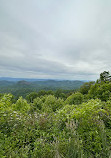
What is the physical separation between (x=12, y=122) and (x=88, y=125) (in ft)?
7.81

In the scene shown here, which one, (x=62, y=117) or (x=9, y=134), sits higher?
(x=62, y=117)

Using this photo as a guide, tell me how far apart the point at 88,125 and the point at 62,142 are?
3.24ft

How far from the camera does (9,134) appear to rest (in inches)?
102

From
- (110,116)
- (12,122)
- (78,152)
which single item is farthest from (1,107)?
(110,116)

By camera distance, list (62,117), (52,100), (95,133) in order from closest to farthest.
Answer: (95,133)
(62,117)
(52,100)

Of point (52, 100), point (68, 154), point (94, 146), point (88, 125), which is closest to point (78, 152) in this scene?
point (68, 154)

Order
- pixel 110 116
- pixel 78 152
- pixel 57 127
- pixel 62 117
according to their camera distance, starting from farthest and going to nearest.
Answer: pixel 110 116, pixel 62 117, pixel 57 127, pixel 78 152

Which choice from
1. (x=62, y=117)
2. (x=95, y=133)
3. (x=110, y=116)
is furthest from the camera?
(x=110, y=116)

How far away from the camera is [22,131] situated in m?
2.61

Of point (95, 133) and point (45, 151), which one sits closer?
point (45, 151)

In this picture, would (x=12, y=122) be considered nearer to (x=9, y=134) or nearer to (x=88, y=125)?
(x=9, y=134)

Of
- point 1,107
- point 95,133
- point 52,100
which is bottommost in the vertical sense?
point 52,100

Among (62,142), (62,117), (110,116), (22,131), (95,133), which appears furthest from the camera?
(110,116)

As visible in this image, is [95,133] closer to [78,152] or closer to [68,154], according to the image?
[78,152]
